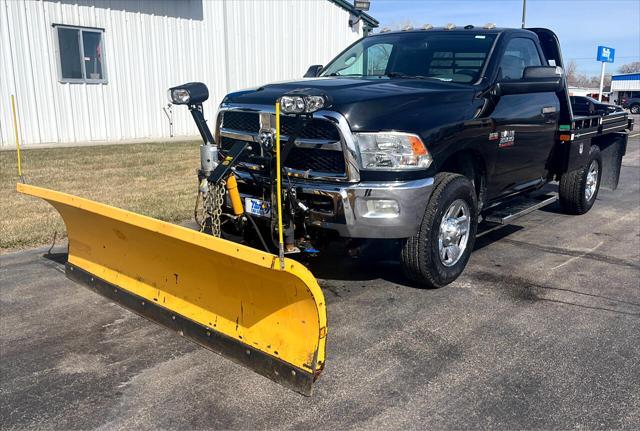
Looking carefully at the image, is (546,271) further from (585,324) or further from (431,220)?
(431,220)

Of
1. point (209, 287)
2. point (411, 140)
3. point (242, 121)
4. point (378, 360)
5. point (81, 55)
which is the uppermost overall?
point (81, 55)

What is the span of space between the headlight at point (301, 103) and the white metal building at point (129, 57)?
37.8 feet

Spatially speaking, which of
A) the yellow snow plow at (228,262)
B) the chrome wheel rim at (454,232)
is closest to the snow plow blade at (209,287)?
the yellow snow plow at (228,262)

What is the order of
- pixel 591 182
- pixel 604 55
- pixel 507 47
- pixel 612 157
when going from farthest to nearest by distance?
pixel 604 55 < pixel 612 157 < pixel 591 182 < pixel 507 47

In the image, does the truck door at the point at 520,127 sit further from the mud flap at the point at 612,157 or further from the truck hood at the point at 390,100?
the mud flap at the point at 612,157

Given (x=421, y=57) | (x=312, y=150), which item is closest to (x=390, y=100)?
(x=312, y=150)

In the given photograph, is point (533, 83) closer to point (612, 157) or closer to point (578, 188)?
point (578, 188)

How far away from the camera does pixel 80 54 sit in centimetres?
1396

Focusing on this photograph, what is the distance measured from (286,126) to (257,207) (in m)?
0.65

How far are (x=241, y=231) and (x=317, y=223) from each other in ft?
2.84

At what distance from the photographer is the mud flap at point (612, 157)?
8.27 metres

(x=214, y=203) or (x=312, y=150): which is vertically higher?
(x=312, y=150)

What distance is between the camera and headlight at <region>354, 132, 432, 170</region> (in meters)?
3.96

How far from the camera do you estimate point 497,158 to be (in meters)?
5.20
